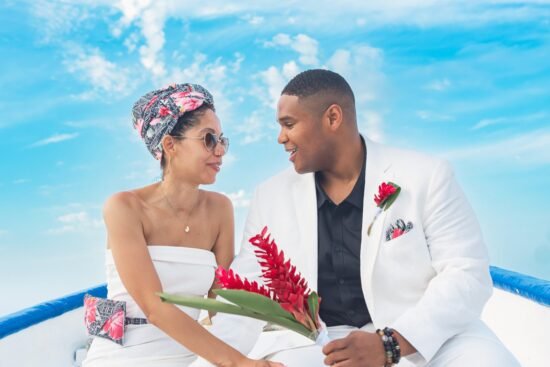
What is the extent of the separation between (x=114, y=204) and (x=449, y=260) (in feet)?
4.80

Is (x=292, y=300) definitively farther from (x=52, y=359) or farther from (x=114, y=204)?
(x=52, y=359)

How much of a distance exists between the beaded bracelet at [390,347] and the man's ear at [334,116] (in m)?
0.96

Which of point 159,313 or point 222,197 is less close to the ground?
point 222,197

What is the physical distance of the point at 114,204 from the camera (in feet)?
9.70

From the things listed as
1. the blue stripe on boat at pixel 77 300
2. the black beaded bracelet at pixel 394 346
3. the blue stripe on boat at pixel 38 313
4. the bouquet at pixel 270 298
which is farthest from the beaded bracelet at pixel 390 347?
the blue stripe on boat at pixel 38 313

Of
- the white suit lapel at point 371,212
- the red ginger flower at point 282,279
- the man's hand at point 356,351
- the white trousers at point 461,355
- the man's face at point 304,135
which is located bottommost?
the white trousers at point 461,355

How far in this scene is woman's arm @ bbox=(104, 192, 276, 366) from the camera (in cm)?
263

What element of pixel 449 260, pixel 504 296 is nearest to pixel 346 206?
pixel 449 260

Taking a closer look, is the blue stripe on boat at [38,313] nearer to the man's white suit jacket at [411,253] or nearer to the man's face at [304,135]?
the man's white suit jacket at [411,253]

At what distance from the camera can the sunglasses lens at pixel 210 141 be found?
9.83 ft

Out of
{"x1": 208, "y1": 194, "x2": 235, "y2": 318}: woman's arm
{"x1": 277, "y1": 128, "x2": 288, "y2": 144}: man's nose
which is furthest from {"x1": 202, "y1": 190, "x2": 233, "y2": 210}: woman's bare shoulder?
{"x1": 277, "y1": 128, "x2": 288, "y2": 144}: man's nose

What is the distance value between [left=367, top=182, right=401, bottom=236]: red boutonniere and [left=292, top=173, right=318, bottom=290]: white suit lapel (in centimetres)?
27

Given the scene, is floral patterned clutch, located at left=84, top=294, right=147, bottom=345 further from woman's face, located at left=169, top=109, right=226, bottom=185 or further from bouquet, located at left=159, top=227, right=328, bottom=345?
bouquet, located at left=159, top=227, right=328, bottom=345

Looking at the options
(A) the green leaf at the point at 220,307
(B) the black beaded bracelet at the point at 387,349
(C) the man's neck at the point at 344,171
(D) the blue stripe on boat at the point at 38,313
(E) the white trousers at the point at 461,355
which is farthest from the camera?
(D) the blue stripe on boat at the point at 38,313
